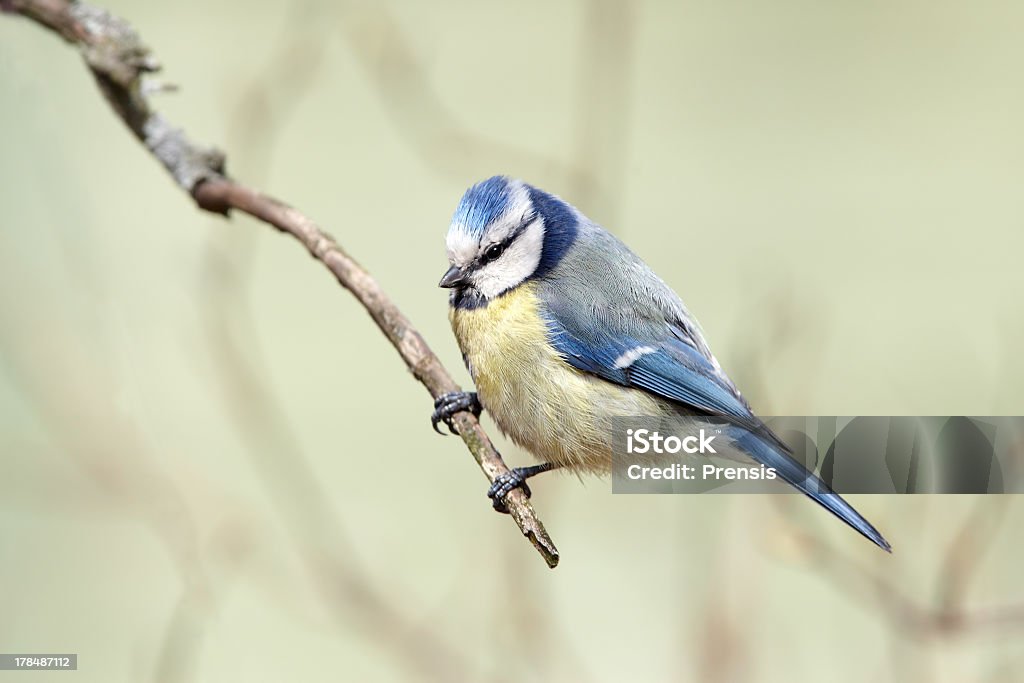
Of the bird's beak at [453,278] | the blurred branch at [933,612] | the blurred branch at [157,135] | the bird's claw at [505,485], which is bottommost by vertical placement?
the blurred branch at [933,612]

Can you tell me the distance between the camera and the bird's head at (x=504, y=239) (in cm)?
139

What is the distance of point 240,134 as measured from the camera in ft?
7.03

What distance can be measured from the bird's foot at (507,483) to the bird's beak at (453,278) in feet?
0.93

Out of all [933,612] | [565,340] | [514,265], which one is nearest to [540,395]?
[565,340]

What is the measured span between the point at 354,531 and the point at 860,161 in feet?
7.70

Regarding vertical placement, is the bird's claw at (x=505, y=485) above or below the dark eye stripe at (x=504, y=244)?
below

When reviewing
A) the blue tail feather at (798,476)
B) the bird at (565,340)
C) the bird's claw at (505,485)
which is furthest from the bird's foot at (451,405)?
the blue tail feather at (798,476)

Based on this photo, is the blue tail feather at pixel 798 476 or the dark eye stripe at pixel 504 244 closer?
the blue tail feather at pixel 798 476

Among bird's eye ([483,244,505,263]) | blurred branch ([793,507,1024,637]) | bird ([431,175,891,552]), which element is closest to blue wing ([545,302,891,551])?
bird ([431,175,891,552])

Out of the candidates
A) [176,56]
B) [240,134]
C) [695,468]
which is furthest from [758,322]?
[176,56]

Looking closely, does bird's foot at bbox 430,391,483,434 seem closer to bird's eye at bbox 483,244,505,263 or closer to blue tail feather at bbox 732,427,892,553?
bird's eye at bbox 483,244,505,263

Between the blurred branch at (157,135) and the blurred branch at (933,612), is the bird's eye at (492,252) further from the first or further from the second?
the blurred branch at (933,612)

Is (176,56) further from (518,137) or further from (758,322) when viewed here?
(758,322)

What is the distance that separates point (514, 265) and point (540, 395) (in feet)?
0.65
